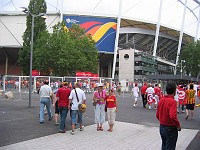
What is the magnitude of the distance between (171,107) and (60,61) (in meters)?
33.6

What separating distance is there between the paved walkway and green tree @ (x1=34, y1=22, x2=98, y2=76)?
1134 inches

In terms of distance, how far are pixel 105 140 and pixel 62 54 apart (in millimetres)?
30692

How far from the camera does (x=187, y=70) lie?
63906 mm

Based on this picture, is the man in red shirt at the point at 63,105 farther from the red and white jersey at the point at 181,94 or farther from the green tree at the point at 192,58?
the green tree at the point at 192,58

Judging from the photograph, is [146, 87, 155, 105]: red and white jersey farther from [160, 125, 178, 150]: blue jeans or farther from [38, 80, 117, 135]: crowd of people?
[160, 125, 178, 150]: blue jeans

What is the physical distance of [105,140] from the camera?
8562mm

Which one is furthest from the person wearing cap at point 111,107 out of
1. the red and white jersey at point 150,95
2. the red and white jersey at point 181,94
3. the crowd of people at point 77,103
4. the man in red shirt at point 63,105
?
the red and white jersey at point 150,95

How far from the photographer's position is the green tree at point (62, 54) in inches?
1529

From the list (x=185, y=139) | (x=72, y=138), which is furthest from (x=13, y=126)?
(x=185, y=139)

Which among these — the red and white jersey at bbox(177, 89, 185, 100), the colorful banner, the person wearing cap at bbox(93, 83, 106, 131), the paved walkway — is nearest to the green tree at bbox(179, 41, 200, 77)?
the colorful banner

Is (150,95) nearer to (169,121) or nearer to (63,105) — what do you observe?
(63,105)

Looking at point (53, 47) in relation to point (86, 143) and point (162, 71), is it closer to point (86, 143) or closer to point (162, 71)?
point (86, 143)

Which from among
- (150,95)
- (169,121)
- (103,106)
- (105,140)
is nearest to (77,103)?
(103,106)

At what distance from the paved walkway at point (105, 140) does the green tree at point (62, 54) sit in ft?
94.5
